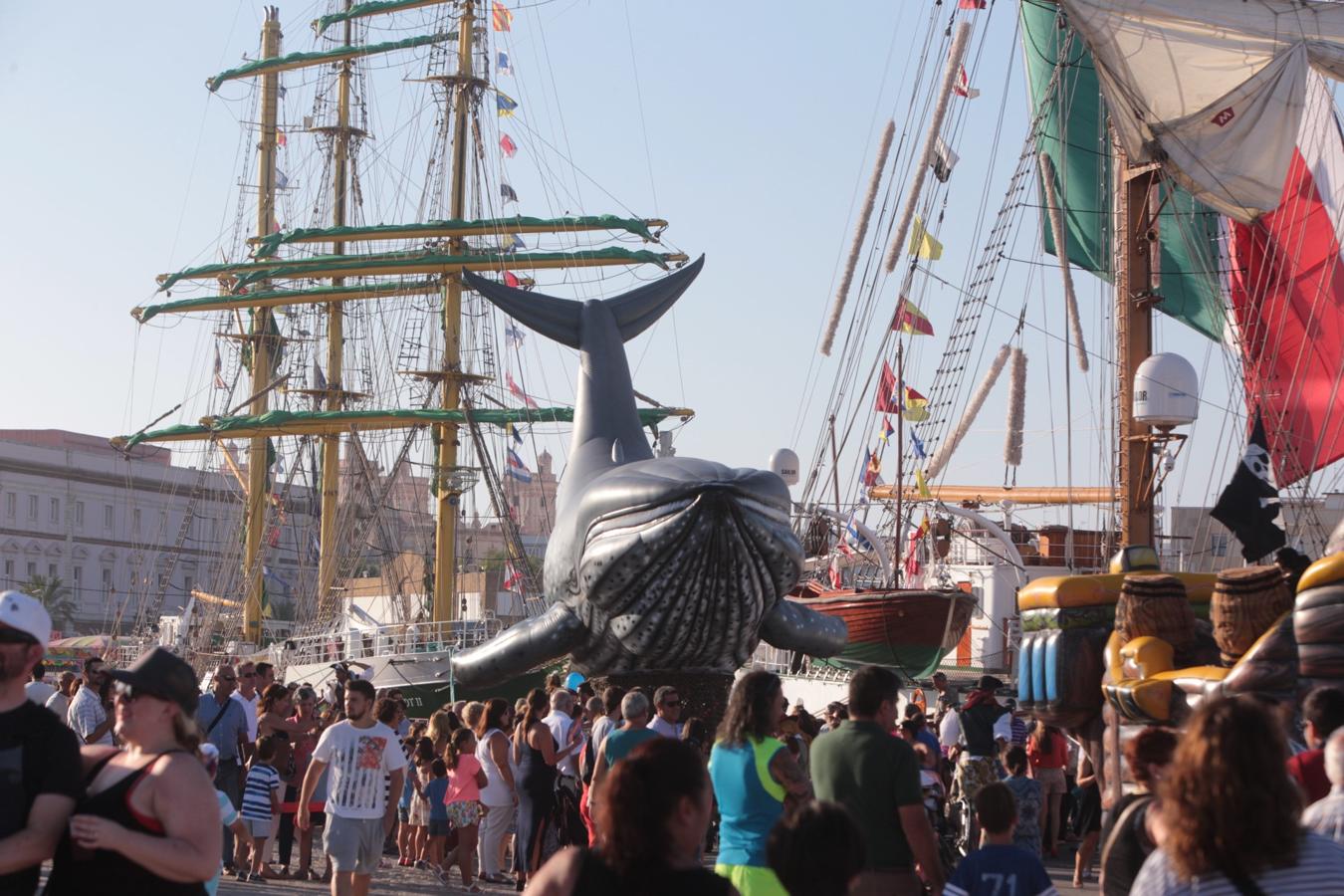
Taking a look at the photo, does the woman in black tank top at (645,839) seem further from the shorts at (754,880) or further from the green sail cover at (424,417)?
the green sail cover at (424,417)

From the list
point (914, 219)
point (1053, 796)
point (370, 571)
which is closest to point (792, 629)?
point (1053, 796)

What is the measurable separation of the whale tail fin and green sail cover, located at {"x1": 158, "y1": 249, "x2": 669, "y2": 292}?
25314 millimetres

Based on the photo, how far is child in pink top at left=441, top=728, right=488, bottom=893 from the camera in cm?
1284

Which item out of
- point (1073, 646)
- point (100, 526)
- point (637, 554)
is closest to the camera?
point (1073, 646)

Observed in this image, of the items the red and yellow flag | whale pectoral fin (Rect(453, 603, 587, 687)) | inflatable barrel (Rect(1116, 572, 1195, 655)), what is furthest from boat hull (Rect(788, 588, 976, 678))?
inflatable barrel (Rect(1116, 572, 1195, 655))

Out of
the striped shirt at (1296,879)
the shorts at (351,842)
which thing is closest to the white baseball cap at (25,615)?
the striped shirt at (1296,879)

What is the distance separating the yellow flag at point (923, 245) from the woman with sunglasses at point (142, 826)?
29522 mm

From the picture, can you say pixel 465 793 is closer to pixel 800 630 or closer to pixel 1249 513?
pixel 800 630

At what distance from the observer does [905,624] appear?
28.9 m

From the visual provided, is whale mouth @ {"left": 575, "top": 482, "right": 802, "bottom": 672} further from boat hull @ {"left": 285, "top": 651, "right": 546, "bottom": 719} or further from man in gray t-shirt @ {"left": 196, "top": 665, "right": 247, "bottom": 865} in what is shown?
boat hull @ {"left": 285, "top": 651, "right": 546, "bottom": 719}

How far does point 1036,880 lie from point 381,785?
4.95 meters

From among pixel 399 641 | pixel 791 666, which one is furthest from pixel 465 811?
pixel 399 641

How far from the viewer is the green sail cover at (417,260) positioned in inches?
1839

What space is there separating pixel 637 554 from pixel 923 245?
18709mm
